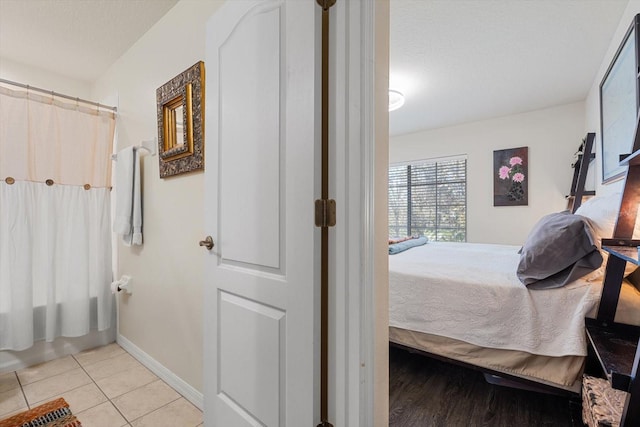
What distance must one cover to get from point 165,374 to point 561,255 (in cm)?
243

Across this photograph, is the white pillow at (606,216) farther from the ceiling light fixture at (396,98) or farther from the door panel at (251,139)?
the ceiling light fixture at (396,98)

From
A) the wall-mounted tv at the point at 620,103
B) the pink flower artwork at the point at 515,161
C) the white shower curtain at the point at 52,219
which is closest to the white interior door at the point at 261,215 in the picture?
the white shower curtain at the point at 52,219

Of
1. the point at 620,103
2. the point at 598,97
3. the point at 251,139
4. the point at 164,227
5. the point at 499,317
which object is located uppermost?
the point at 598,97

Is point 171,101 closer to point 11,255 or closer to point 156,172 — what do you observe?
point 156,172

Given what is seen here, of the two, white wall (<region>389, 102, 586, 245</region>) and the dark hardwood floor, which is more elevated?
white wall (<region>389, 102, 586, 245</region>)

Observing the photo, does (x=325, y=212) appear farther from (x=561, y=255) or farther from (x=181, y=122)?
(x=561, y=255)

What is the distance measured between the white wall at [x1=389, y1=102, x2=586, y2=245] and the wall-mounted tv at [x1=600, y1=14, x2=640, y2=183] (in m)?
1.16

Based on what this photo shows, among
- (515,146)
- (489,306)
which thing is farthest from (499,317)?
(515,146)

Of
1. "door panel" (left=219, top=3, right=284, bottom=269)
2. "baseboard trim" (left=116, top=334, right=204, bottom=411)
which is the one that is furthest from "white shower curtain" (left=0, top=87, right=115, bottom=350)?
"door panel" (left=219, top=3, right=284, bottom=269)

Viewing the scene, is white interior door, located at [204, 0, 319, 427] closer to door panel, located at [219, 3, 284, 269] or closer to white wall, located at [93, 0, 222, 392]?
door panel, located at [219, 3, 284, 269]

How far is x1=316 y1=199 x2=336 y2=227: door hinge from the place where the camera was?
98cm

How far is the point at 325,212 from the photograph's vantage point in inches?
39.1

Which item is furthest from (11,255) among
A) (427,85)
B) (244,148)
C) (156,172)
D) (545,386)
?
(427,85)

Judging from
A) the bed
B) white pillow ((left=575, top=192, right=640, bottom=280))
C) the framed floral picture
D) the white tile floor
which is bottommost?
the white tile floor
